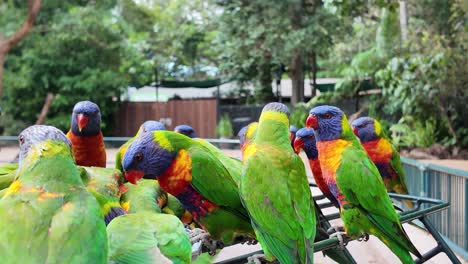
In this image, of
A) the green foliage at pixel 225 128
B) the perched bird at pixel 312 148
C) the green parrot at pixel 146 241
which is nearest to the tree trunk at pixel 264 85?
the green foliage at pixel 225 128

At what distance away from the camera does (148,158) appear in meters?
1.13

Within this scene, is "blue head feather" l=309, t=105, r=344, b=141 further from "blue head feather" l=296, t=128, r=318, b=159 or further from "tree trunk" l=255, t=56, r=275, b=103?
"tree trunk" l=255, t=56, r=275, b=103

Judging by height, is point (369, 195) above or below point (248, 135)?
below

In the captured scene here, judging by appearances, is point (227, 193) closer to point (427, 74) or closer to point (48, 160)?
point (48, 160)

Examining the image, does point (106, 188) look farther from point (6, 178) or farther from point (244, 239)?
point (244, 239)

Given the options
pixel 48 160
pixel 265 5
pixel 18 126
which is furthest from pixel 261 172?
pixel 18 126

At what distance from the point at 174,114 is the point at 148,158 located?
37.9 ft

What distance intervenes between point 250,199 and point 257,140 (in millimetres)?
198

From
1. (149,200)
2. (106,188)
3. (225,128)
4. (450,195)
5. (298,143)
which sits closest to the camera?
(106,188)

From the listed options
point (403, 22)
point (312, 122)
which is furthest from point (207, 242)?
point (403, 22)

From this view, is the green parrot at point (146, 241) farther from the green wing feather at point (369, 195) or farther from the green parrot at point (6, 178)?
the green wing feather at point (369, 195)

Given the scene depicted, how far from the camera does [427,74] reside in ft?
26.2

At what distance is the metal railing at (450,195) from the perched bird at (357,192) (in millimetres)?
2188

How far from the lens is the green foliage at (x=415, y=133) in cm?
897
